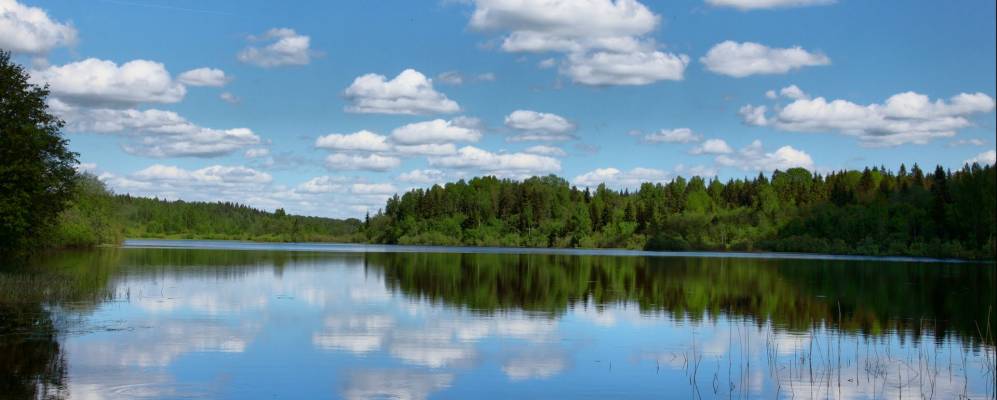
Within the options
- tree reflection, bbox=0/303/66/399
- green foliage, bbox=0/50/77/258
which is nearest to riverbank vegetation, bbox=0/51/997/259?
green foliage, bbox=0/50/77/258

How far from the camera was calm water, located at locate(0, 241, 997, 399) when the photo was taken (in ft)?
64.5

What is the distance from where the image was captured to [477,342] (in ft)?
87.0

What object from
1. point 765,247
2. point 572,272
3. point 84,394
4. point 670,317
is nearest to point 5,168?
point 84,394

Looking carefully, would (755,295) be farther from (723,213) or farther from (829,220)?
(723,213)

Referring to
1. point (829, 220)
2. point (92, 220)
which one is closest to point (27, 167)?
point (92, 220)

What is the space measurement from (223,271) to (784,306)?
37.3 m

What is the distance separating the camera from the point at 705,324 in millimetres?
32562

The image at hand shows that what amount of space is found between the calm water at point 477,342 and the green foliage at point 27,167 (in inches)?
128

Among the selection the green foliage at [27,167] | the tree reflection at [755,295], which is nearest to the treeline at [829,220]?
the tree reflection at [755,295]

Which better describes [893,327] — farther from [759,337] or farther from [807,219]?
[807,219]

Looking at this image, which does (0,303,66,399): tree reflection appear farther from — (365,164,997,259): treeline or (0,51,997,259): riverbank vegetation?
(365,164,997,259): treeline

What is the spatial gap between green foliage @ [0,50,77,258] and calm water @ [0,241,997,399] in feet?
10.6

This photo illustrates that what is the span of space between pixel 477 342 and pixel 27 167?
22873mm

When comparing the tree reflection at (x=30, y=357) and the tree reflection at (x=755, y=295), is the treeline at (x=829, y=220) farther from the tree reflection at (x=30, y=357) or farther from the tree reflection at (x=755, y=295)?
the tree reflection at (x=30, y=357)
